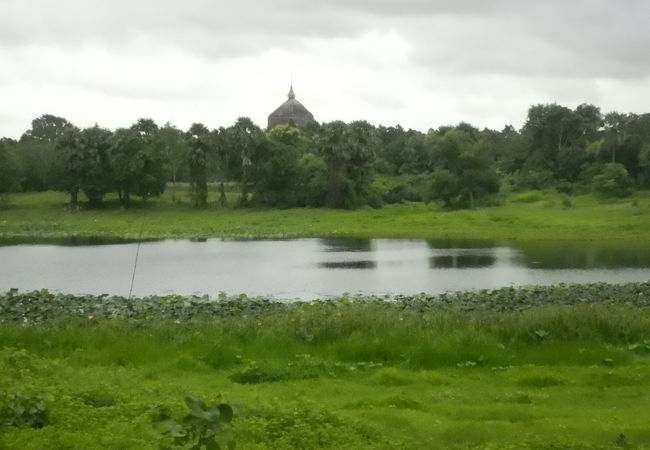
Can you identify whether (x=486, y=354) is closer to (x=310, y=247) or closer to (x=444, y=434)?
(x=444, y=434)

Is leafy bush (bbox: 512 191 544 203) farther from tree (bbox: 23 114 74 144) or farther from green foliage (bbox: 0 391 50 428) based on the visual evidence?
tree (bbox: 23 114 74 144)

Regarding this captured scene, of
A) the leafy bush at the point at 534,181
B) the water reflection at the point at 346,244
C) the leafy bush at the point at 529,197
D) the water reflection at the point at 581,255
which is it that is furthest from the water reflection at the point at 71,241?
the leafy bush at the point at 534,181

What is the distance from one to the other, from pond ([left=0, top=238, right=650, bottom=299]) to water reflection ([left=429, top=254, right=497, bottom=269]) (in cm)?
5

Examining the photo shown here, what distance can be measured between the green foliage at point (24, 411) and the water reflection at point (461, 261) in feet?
98.9

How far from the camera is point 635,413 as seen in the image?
935 cm

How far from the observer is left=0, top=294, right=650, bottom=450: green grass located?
8109 mm

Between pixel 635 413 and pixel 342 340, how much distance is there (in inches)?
256

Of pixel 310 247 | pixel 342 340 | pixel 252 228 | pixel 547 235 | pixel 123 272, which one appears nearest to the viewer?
pixel 342 340

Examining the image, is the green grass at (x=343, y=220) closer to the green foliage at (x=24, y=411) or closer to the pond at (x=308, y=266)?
the pond at (x=308, y=266)

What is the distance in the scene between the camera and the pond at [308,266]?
30.2 meters

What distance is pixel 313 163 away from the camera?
261 feet

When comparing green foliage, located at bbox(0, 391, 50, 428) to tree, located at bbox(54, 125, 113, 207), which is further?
tree, located at bbox(54, 125, 113, 207)

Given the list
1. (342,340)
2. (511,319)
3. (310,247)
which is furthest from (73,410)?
(310,247)

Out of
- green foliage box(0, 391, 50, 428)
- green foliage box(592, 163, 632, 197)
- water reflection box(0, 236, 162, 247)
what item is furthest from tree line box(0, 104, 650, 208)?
green foliage box(0, 391, 50, 428)
